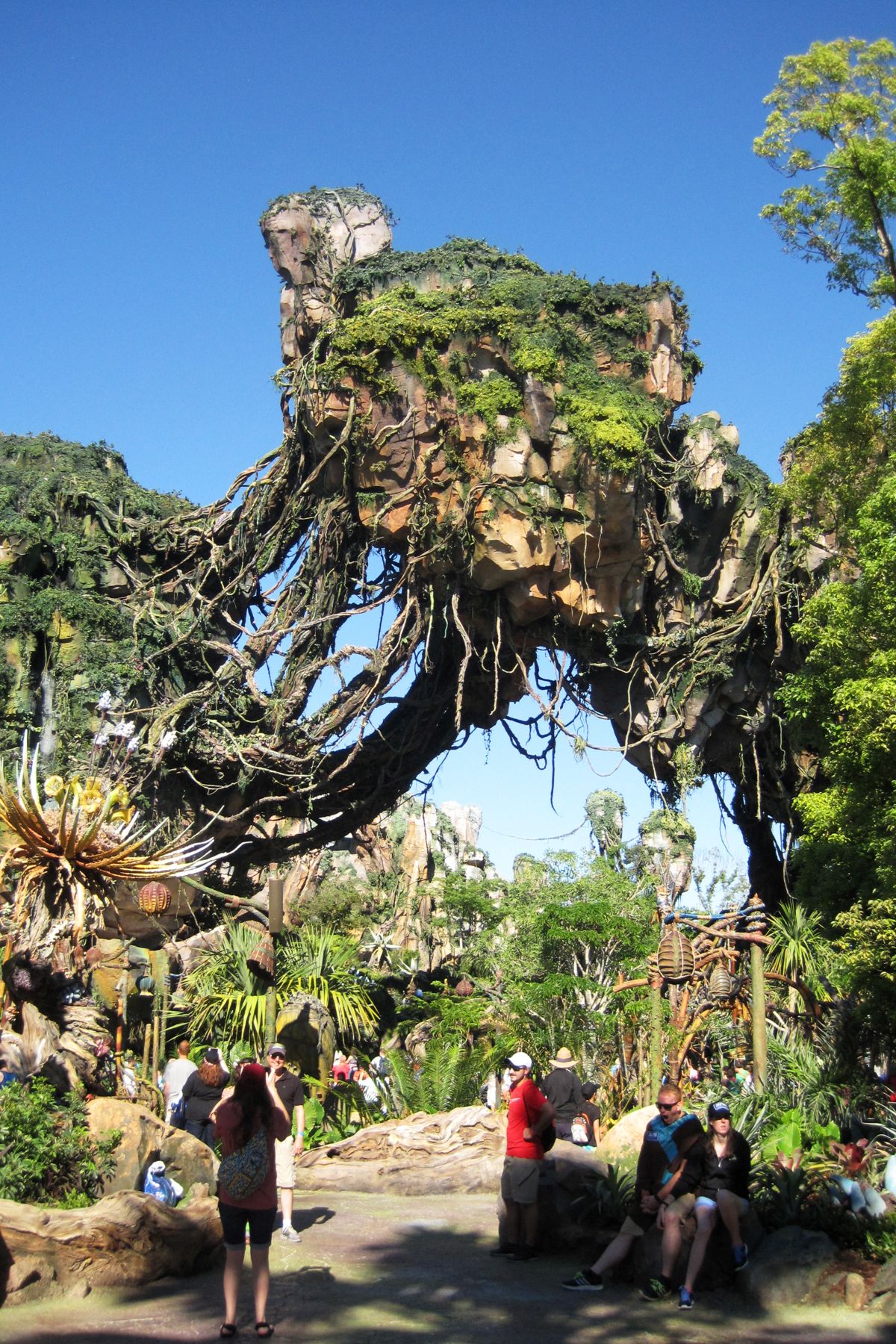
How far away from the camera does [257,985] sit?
48.4 feet

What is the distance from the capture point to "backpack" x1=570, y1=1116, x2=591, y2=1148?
923cm

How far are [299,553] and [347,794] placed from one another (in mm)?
3289

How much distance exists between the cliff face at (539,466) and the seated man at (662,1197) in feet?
26.7

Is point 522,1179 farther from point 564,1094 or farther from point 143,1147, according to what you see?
point 564,1094

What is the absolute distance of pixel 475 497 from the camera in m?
13.9

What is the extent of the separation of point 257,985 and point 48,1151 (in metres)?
8.24

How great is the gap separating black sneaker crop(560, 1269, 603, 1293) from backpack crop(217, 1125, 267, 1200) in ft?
6.08

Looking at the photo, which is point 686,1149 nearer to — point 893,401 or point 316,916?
point 893,401

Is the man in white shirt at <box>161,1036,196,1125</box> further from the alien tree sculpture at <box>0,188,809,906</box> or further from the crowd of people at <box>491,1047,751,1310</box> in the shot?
the alien tree sculpture at <box>0,188,809,906</box>

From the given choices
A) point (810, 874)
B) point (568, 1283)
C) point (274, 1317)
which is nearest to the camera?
point (274, 1317)

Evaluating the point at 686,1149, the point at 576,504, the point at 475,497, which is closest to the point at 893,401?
the point at 576,504

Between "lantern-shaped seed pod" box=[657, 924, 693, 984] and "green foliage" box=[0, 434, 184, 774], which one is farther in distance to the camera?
"green foliage" box=[0, 434, 184, 774]

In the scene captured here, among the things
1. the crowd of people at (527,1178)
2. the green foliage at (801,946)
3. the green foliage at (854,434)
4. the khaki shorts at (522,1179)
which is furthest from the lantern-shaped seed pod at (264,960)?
the green foliage at (854,434)

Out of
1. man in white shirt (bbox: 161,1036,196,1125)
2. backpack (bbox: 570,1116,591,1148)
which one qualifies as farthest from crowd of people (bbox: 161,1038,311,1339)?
man in white shirt (bbox: 161,1036,196,1125)
